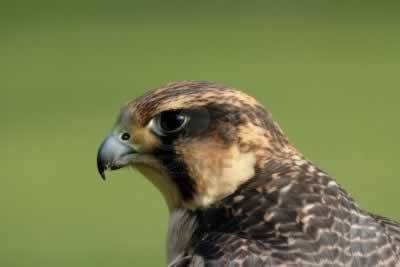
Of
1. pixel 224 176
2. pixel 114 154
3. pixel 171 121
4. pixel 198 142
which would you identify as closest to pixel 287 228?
pixel 224 176

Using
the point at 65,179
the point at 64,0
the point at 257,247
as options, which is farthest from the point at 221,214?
the point at 64,0

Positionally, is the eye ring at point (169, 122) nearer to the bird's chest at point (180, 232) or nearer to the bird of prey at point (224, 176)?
the bird of prey at point (224, 176)

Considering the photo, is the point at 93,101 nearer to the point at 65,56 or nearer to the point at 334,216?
the point at 65,56

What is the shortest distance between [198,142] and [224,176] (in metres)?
0.15

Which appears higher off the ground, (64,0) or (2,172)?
(64,0)

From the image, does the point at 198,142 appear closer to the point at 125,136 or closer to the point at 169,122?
the point at 169,122

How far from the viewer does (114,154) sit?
4691mm

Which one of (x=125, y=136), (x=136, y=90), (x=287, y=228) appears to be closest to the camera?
(x=287, y=228)

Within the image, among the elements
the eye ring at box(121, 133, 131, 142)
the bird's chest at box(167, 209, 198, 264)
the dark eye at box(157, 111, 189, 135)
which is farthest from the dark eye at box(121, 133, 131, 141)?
the bird's chest at box(167, 209, 198, 264)

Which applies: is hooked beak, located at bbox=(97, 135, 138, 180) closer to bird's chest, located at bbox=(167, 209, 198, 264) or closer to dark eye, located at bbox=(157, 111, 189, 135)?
dark eye, located at bbox=(157, 111, 189, 135)

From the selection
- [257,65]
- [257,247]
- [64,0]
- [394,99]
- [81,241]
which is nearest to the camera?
[257,247]

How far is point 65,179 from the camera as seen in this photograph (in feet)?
38.2

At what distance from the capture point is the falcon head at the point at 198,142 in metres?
4.59

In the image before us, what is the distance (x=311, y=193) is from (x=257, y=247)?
334 mm
